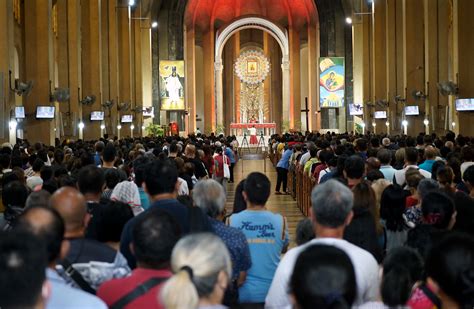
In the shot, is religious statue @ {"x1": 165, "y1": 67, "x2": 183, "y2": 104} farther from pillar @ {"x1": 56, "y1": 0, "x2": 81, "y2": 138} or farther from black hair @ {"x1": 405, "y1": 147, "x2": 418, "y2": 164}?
black hair @ {"x1": 405, "y1": 147, "x2": 418, "y2": 164}

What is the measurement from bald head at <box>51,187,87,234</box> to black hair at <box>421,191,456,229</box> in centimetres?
227


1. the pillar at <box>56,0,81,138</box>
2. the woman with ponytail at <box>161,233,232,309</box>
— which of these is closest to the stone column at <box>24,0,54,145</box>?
the pillar at <box>56,0,81,138</box>

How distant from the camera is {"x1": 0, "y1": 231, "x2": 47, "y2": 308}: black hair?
2.66 m

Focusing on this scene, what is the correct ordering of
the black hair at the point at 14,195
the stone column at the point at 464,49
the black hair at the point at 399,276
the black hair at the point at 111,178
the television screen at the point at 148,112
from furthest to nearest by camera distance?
the television screen at the point at 148,112 → the stone column at the point at 464,49 → the black hair at the point at 111,178 → the black hair at the point at 14,195 → the black hair at the point at 399,276

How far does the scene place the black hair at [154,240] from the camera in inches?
149

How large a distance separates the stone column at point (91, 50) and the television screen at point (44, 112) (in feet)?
20.2

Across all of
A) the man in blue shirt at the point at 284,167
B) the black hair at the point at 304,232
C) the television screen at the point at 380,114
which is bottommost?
the man in blue shirt at the point at 284,167

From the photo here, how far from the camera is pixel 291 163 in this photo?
20.7m

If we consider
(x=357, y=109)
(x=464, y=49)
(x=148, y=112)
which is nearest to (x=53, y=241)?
(x=464, y=49)

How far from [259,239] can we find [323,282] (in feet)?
8.97

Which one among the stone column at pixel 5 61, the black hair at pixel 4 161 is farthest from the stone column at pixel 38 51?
the black hair at pixel 4 161

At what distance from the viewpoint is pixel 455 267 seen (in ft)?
10.7

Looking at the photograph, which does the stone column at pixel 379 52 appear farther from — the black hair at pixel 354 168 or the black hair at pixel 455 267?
the black hair at pixel 455 267

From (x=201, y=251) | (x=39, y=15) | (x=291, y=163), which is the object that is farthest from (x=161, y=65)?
(x=201, y=251)
